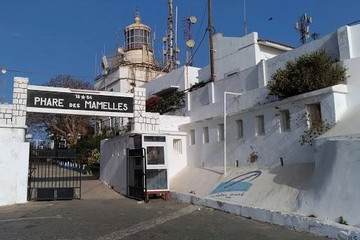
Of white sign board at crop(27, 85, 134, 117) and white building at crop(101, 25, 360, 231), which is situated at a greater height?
white sign board at crop(27, 85, 134, 117)

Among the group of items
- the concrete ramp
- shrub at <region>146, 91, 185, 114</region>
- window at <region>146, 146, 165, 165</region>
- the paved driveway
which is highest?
shrub at <region>146, 91, 185, 114</region>

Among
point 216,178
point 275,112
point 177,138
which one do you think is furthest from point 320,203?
point 177,138

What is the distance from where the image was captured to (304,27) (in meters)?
26.4

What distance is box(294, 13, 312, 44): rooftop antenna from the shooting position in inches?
1038

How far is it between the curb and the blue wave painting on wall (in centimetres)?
85

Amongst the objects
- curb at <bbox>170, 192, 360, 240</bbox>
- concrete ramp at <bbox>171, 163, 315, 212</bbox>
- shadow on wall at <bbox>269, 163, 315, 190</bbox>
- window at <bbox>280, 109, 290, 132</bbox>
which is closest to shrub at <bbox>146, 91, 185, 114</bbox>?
concrete ramp at <bbox>171, 163, 315, 212</bbox>

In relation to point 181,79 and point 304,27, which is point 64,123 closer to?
point 181,79

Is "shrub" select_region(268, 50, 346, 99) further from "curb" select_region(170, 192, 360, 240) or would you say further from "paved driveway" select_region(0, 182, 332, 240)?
"paved driveway" select_region(0, 182, 332, 240)

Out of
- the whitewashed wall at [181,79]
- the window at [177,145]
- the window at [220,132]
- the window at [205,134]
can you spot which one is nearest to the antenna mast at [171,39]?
the whitewashed wall at [181,79]

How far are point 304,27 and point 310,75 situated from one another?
1520 cm

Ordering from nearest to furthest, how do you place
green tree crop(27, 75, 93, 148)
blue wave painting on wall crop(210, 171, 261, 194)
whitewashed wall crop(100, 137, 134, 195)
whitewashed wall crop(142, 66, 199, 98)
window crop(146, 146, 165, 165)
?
blue wave painting on wall crop(210, 171, 261, 194)
window crop(146, 146, 165, 165)
whitewashed wall crop(100, 137, 134, 195)
whitewashed wall crop(142, 66, 199, 98)
green tree crop(27, 75, 93, 148)

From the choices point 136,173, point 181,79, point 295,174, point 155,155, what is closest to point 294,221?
Result: point 295,174

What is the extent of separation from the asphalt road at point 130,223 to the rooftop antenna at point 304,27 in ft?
55.2

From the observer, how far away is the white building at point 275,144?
9.45 metres
